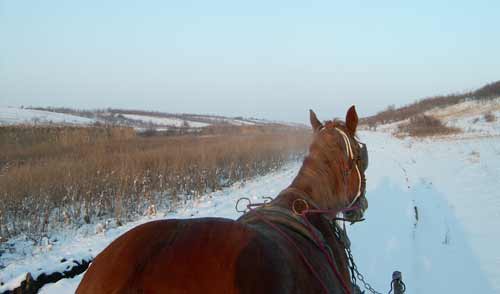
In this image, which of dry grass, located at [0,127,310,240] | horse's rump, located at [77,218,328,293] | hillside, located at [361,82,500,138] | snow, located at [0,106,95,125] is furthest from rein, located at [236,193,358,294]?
hillside, located at [361,82,500,138]

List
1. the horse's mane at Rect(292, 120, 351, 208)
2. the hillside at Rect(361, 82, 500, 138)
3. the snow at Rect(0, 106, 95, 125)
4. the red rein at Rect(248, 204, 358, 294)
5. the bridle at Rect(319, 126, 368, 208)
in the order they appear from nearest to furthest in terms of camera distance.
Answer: the red rein at Rect(248, 204, 358, 294) < the horse's mane at Rect(292, 120, 351, 208) < the bridle at Rect(319, 126, 368, 208) < the snow at Rect(0, 106, 95, 125) < the hillside at Rect(361, 82, 500, 138)

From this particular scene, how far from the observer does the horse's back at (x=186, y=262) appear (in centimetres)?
115

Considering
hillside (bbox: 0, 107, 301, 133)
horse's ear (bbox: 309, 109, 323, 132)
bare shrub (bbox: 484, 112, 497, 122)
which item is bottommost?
hillside (bbox: 0, 107, 301, 133)

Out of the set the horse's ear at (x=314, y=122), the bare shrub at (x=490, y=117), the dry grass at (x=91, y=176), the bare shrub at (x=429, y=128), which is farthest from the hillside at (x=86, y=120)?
the bare shrub at (x=490, y=117)

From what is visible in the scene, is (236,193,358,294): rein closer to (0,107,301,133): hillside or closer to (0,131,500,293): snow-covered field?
(0,131,500,293): snow-covered field

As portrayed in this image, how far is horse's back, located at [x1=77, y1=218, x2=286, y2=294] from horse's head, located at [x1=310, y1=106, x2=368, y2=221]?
4.17ft

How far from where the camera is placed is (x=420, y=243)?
5.48 metres

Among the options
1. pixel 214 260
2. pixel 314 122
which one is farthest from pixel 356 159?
pixel 214 260

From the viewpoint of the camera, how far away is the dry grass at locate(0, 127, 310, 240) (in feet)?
24.5

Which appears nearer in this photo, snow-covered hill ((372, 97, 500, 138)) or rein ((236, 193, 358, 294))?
rein ((236, 193, 358, 294))

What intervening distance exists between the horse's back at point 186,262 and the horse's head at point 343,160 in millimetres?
1270

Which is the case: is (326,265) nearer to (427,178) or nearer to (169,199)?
(169,199)

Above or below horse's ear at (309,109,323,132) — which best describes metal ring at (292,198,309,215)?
below

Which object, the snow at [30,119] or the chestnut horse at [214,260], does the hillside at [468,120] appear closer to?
the chestnut horse at [214,260]
